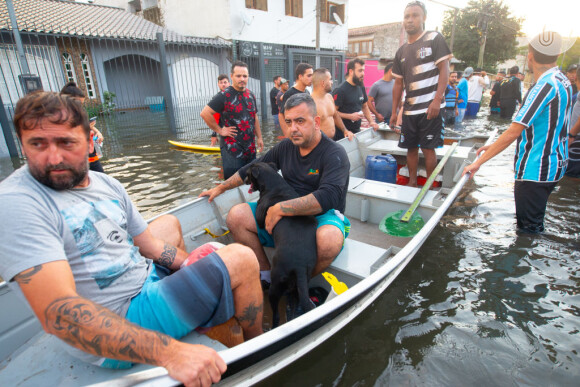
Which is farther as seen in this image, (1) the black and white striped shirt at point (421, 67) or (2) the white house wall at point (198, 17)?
(2) the white house wall at point (198, 17)

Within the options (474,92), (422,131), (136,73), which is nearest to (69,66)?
(136,73)

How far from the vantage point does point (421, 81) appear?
446cm

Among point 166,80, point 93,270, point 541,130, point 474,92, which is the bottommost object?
point 93,270

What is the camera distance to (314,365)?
2.53 metres

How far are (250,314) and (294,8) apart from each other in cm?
2363

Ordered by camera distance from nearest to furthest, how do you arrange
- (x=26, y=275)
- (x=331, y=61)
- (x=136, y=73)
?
(x=26, y=275)
(x=136, y=73)
(x=331, y=61)

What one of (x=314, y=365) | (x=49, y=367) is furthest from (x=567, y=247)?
(x=49, y=367)

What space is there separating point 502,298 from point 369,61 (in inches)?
950

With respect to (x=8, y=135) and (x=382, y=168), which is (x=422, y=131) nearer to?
(x=382, y=168)

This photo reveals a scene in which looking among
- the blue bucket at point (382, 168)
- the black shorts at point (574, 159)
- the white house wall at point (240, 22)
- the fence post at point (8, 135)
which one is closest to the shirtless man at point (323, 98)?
the blue bucket at point (382, 168)

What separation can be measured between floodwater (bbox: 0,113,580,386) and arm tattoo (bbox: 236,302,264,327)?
2.41ft

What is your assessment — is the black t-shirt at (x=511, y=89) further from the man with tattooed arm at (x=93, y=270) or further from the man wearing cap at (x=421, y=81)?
the man with tattooed arm at (x=93, y=270)

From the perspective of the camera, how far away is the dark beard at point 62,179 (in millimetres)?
1487

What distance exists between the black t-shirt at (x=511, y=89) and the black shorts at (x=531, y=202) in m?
11.4
